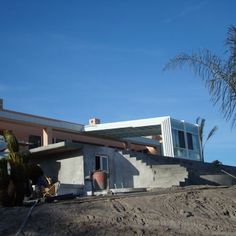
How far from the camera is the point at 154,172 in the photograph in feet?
92.4

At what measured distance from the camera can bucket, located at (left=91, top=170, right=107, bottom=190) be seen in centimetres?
2417

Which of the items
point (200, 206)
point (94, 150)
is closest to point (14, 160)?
point (200, 206)

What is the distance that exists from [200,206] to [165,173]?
1498 cm

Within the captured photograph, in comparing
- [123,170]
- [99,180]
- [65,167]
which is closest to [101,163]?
[123,170]

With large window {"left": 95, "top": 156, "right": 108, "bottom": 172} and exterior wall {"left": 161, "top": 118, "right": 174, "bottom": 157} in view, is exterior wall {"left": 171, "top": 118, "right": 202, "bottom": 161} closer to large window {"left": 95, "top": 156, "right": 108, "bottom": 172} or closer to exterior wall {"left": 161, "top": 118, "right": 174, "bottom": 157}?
exterior wall {"left": 161, "top": 118, "right": 174, "bottom": 157}

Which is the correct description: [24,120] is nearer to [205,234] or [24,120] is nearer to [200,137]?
[200,137]

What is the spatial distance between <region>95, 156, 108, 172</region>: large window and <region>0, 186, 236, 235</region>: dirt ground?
1476 centimetres

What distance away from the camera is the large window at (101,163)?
27770 mm

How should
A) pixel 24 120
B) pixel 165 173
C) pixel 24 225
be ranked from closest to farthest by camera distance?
pixel 24 225 → pixel 165 173 → pixel 24 120

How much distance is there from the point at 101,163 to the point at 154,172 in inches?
124

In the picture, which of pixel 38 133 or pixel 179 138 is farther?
pixel 179 138

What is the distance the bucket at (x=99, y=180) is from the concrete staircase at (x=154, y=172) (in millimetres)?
3872

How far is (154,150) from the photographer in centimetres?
4634

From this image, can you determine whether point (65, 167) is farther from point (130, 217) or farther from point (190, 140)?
point (190, 140)
